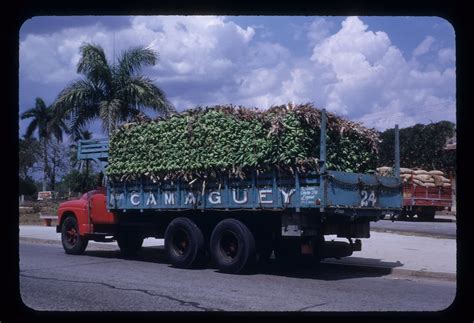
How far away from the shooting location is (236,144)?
39.8 ft

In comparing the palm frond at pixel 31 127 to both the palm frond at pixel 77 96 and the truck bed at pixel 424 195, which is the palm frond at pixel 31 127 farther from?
the truck bed at pixel 424 195

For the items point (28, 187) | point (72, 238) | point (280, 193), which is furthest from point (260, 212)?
point (28, 187)

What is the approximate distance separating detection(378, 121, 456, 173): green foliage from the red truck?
978 centimetres

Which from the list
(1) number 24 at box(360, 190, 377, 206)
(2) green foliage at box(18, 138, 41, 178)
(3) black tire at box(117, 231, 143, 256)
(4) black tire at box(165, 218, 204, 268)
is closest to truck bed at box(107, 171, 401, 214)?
(1) number 24 at box(360, 190, 377, 206)

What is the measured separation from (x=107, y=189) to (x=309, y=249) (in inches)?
227

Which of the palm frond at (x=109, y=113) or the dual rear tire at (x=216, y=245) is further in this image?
the palm frond at (x=109, y=113)

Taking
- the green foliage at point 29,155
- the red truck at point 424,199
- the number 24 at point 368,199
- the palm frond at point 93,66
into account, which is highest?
the palm frond at point 93,66

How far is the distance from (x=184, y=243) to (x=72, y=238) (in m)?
4.23

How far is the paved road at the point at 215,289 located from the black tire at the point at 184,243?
22 centimetres

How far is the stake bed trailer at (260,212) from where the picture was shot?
11.2 m

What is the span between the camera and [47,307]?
838cm

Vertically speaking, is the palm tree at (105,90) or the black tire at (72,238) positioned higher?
the palm tree at (105,90)

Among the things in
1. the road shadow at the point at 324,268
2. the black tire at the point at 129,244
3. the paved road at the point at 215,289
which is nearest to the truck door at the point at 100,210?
the black tire at the point at 129,244
